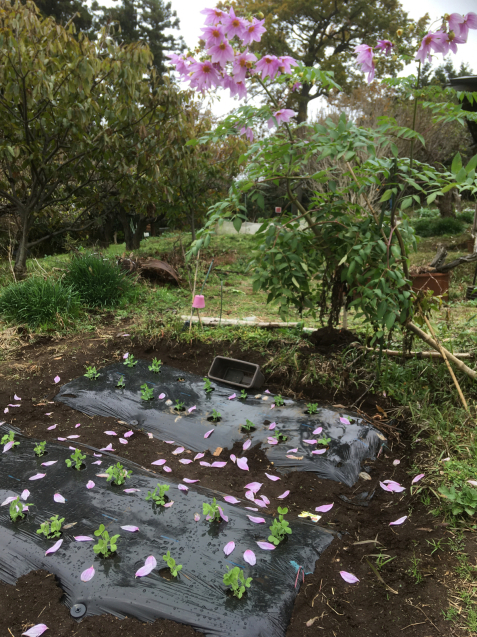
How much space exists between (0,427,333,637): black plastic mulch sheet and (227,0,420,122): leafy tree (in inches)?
594

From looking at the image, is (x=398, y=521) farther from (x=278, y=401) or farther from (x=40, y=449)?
(x=40, y=449)

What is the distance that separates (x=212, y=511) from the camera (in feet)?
5.08

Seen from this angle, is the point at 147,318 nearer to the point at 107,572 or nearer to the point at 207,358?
the point at 207,358

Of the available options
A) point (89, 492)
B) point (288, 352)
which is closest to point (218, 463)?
point (89, 492)

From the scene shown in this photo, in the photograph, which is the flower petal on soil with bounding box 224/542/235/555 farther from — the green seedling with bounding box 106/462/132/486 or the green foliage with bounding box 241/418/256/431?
the green foliage with bounding box 241/418/256/431

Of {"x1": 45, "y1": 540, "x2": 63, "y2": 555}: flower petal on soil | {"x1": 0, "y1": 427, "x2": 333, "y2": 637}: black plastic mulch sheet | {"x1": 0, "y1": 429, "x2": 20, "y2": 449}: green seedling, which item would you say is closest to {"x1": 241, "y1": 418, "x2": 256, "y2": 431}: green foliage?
{"x1": 0, "y1": 427, "x2": 333, "y2": 637}: black plastic mulch sheet

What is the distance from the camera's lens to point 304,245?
2.45m

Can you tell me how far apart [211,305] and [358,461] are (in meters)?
3.21

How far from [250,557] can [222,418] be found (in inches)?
40.3

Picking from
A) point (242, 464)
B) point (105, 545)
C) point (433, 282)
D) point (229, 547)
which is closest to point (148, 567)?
point (105, 545)

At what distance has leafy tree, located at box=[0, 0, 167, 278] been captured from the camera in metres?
3.65

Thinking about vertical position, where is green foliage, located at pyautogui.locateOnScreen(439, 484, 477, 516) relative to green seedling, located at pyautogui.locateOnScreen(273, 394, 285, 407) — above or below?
above

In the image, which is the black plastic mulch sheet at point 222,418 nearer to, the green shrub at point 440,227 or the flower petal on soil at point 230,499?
the flower petal on soil at point 230,499

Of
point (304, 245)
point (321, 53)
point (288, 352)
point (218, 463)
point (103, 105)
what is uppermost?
point (321, 53)
